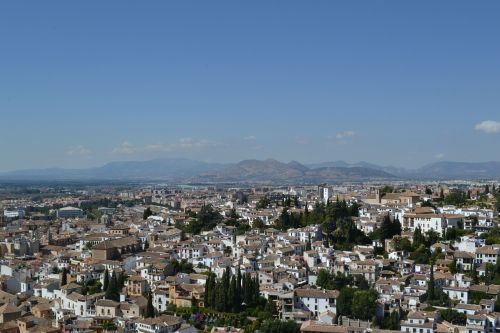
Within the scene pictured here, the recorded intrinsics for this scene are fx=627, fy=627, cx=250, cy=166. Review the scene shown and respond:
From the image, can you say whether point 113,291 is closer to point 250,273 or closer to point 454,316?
point 250,273

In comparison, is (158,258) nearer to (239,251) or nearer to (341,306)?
(239,251)

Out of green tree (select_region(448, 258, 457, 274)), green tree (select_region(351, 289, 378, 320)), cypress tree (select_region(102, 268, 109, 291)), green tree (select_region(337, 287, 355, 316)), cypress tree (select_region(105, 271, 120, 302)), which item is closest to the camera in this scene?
green tree (select_region(351, 289, 378, 320))

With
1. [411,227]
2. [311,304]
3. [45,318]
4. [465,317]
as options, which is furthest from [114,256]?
[465,317]

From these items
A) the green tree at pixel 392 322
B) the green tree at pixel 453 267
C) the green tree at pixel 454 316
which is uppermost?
the green tree at pixel 453 267

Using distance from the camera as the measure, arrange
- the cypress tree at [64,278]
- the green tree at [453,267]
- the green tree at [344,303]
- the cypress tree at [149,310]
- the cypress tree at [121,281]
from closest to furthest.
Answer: the green tree at [344,303], the cypress tree at [149,310], the green tree at [453,267], the cypress tree at [121,281], the cypress tree at [64,278]

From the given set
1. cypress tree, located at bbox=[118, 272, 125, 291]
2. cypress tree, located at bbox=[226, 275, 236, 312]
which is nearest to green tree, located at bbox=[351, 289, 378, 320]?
cypress tree, located at bbox=[226, 275, 236, 312]

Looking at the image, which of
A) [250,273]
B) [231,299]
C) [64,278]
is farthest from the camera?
[64,278]

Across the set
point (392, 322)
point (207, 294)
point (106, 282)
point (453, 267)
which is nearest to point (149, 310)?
point (207, 294)

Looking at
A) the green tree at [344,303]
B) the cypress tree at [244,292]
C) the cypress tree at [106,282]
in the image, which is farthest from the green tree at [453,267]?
the cypress tree at [106,282]

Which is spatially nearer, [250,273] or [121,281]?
[250,273]

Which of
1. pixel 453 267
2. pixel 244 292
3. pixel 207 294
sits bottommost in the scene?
pixel 207 294

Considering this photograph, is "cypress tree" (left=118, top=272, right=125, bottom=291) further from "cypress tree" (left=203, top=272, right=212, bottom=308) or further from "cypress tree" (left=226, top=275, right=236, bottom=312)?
"cypress tree" (left=226, top=275, right=236, bottom=312)

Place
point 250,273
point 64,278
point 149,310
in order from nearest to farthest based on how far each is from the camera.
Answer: point 149,310
point 250,273
point 64,278

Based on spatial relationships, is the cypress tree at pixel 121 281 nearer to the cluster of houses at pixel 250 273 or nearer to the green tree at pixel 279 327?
the cluster of houses at pixel 250 273
